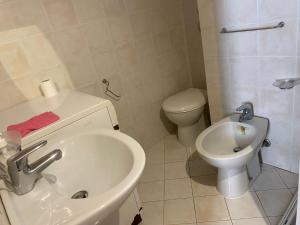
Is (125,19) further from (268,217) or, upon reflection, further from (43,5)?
(268,217)

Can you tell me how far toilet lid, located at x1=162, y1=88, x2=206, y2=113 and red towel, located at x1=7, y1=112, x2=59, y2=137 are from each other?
1.08 metres

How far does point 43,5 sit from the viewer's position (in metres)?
1.48

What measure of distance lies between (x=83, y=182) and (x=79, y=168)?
0.07 metres

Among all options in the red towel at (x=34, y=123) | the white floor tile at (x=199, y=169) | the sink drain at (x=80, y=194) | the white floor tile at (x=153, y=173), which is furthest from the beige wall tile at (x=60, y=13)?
the white floor tile at (x=199, y=169)

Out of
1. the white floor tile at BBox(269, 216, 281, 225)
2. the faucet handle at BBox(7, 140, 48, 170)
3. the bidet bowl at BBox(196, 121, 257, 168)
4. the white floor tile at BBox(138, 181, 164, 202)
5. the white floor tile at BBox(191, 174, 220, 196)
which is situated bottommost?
the white floor tile at BBox(138, 181, 164, 202)

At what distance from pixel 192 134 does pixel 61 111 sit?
4.28 feet

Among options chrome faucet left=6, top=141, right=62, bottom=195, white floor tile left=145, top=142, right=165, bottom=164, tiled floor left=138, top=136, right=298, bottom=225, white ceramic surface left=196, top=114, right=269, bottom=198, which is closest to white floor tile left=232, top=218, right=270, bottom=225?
tiled floor left=138, top=136, right=298, bottom=225

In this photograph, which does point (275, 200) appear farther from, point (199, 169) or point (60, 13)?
point (60, 13)

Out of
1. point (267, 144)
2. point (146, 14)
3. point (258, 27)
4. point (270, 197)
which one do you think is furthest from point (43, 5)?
point (270, 197)

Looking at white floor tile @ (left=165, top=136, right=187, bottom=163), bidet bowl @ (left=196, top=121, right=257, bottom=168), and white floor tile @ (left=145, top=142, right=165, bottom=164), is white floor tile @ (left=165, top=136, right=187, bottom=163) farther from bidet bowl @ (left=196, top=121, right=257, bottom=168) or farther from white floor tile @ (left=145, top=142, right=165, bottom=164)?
bidet bowl @ (left=196, top=121, right=257, bottom=168)

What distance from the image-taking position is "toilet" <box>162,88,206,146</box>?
6.68 ft

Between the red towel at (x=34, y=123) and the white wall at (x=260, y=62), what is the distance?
1.14 metres

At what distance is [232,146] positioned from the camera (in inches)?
67.4

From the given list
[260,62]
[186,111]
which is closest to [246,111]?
[260,62]
